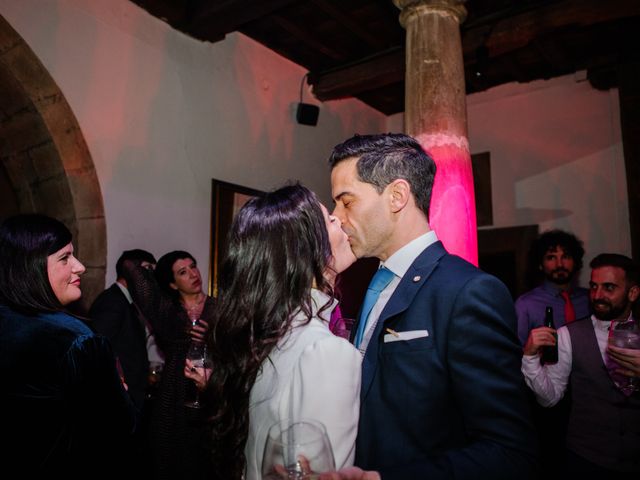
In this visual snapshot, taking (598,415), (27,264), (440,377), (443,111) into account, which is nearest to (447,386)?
(440,377)

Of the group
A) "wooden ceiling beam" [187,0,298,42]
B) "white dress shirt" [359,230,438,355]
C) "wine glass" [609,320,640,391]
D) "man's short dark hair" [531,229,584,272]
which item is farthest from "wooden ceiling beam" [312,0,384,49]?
"white dress shirt" [359,230,438,355]

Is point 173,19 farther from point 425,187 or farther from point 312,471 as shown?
point 312,471

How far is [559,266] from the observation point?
4.32m

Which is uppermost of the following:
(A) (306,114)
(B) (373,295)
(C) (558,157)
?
(A) (306,114)

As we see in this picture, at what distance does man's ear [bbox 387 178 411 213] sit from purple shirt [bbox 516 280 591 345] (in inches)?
118

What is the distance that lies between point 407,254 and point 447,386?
0.40 metres

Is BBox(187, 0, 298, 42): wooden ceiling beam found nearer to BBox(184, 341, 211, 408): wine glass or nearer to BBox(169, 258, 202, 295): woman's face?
BBox(169, 258, 202, 295): woman's face

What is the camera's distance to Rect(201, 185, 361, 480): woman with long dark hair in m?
1.04

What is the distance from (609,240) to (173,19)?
5.06 m

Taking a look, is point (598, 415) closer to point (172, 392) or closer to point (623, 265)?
point (623, 265)

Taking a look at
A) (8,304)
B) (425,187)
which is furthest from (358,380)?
(8,304)

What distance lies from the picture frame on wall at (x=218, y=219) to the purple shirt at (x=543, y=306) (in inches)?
105

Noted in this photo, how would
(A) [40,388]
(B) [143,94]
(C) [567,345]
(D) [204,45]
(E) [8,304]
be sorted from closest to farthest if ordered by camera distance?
1. (A) [40,388]
2. (E) [8,304]
3. (C) [567,345]
4. (B) [143,94]
5. (D) [204,45]

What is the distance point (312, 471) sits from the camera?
0.75 m
